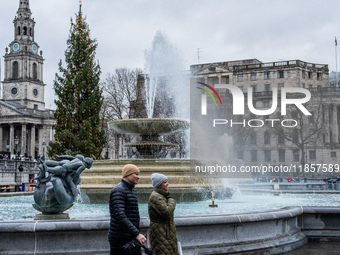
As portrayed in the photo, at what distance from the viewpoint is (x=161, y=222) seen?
4.45m

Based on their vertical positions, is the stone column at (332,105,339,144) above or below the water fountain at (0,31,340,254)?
above

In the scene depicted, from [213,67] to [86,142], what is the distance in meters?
55.8

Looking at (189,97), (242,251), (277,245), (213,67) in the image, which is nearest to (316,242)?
(277,245)

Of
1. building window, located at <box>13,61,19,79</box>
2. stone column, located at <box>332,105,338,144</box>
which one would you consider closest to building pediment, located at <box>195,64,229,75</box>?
stone column, located at <box>332,105,338,144</box>

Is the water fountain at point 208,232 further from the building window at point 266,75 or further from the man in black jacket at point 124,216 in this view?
the building window at point 266,75

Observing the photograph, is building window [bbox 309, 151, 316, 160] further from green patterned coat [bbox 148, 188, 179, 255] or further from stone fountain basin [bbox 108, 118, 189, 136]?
green patterned coat [bbox 148, 188, 179, 255]

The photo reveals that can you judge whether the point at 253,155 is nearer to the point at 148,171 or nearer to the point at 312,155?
the point at 312,155

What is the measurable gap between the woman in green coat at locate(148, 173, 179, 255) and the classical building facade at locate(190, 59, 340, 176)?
196ft

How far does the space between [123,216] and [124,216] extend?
0.01 m

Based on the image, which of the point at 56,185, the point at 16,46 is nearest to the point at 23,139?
the point at 16,46

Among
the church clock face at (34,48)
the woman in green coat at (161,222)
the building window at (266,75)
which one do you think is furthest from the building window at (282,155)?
the woman in green coat at (161,222)

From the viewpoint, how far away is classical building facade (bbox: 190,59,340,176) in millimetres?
68062

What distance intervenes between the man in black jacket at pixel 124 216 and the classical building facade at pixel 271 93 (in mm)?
60024

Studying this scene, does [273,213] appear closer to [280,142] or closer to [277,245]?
[277,245]
